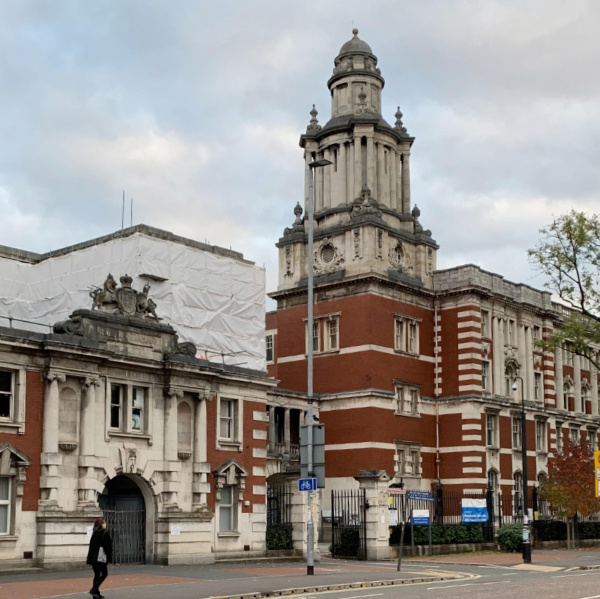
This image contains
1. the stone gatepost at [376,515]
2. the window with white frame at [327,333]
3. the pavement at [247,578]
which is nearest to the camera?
the pavement at [247,578]

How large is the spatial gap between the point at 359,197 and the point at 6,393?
112 feet

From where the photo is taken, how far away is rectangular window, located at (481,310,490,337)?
64.0m

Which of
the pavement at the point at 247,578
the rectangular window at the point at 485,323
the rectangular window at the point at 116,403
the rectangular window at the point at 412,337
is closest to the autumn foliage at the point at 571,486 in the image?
the rectangular window at the point at 485,323

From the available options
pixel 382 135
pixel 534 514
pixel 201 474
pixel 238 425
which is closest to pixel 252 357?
pixel 238 425

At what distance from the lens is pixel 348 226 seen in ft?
203

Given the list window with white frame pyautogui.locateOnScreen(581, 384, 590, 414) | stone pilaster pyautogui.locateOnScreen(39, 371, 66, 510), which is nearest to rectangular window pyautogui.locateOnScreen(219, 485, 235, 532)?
stone pilaster pyautogui.locateOnScreen(39, 371, 66, 510)

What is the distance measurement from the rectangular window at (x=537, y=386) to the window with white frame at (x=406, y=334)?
11.0 metres

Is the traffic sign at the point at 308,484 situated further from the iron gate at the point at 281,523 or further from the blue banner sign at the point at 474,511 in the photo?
the blue banner sign at the point at 474,511

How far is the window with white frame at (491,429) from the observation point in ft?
206

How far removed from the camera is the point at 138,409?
38594mm

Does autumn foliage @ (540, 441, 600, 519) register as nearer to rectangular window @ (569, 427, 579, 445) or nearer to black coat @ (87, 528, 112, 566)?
rectangular window @ (569, 427, 579, 445)

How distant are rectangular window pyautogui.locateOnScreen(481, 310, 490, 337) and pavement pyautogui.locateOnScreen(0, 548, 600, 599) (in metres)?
21.8

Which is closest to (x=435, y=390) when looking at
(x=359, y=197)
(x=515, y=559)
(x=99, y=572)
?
(x=359, y=197)

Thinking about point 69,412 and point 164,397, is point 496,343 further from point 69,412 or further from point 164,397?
point 69,412
